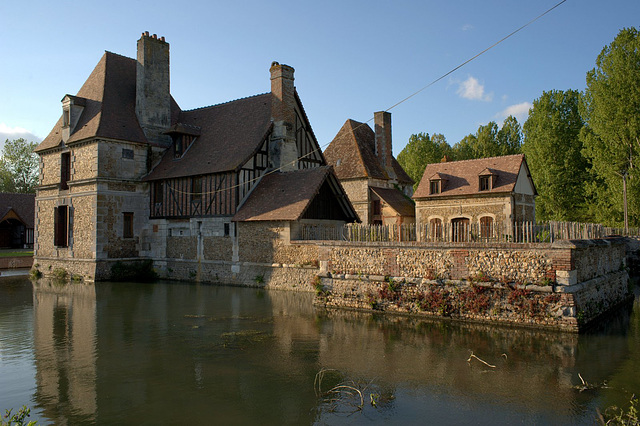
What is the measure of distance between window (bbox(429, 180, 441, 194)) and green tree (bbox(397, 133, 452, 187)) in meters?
18.0

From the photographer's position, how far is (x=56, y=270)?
24125 mm

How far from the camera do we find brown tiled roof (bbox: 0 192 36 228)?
3844cm

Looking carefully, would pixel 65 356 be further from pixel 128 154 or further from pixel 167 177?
pixel 128 154

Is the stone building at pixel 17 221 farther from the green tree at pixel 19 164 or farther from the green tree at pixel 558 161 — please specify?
the green tree at pixel 558 161

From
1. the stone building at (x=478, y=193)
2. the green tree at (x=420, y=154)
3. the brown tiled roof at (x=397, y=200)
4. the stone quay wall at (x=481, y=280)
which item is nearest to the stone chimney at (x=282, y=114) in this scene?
the stone quay wall at (x=481, y=280)

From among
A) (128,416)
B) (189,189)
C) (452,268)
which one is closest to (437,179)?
(189,189)

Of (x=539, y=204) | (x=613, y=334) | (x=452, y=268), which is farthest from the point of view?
(x=539, y=204)

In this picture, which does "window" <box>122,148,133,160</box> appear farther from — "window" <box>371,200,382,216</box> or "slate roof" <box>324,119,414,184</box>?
"window" <box>371,200,382,216</box>

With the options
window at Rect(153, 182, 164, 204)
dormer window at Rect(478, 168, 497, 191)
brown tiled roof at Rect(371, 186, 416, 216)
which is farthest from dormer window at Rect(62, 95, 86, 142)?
dormer window at Rect(478, 168, 497, 191)

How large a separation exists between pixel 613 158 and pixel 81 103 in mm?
30688

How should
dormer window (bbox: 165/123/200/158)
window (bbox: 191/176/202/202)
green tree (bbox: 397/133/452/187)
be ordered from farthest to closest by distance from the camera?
green tree (bbox: 397/133/452/187)
dormer window (bbox: 165/123/200/158)
window (bbox: 191/176/202/202)

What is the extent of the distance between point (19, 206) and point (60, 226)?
61.1ft

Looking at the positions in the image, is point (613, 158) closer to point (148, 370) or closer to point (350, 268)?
point (350, 268)

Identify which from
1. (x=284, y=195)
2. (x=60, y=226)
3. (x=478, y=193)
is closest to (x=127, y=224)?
(x=60, y=226)
